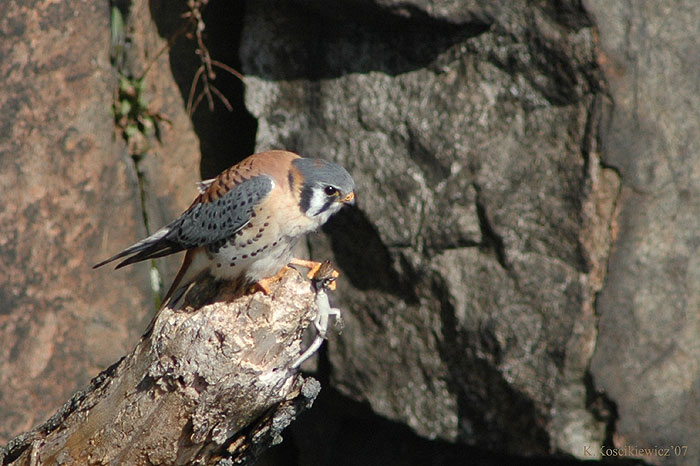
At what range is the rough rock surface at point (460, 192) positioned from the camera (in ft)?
13.5

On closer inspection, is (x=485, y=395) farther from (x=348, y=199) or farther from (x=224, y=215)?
(x=224, y=215)

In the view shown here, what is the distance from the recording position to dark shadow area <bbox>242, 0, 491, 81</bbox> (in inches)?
164

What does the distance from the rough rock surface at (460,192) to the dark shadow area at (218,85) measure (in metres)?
0.40

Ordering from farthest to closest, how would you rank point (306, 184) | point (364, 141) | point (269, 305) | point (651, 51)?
point (364, 141), point (651, 51), point (306, 184), point (269, 305)

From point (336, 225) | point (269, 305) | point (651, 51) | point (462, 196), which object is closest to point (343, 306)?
point (336, 225)

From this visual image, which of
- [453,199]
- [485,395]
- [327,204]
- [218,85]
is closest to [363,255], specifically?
[453,199]

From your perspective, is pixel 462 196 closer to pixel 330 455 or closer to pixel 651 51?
pixel 651 51

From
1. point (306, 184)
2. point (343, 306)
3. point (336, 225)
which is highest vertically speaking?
point (306, 184)

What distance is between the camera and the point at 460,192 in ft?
14.0

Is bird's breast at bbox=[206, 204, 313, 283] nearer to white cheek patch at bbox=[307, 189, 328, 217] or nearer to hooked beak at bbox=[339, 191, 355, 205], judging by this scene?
white cheek patch at bbox=[307, 189, 328, 217]

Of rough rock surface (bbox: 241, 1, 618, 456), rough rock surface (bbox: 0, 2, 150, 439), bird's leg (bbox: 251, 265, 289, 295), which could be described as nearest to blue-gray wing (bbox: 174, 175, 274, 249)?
bird's leg (bbox: 251, 265, 289, 295)

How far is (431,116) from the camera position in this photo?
429 centimetres

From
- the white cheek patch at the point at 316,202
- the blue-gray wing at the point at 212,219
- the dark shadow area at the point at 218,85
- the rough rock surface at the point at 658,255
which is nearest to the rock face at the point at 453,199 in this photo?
the rough rock surface at the point at 658,255

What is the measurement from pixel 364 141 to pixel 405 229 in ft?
1.79
